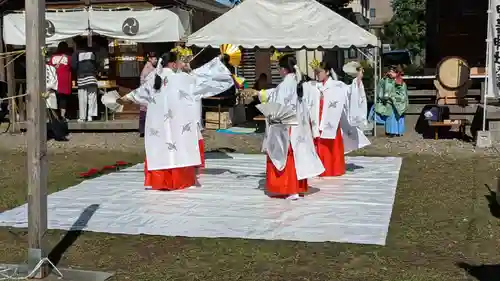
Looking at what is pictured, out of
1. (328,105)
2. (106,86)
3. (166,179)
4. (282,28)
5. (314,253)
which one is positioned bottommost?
(314,253)

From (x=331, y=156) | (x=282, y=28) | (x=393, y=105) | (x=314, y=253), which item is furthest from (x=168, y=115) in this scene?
(x=393, y=105)

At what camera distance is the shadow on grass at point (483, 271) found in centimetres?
432

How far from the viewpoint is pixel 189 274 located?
4484mm

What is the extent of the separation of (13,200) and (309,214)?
308 centimetres

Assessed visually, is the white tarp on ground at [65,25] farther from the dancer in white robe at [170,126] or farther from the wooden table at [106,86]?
the dancer in white robe at [170,126]

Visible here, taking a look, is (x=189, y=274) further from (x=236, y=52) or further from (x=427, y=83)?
(x=427, y=83)

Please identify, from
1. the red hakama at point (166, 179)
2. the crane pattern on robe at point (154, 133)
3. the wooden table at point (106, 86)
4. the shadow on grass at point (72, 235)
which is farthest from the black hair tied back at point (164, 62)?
the wooden table at point (106, 86)

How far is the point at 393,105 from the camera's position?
12.3 m

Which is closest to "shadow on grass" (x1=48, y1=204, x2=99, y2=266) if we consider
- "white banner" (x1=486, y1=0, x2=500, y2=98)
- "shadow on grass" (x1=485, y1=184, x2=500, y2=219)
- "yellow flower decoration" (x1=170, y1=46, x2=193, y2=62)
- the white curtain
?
"yellow flower decoration" (x1=170, y1=46, x2=193, y2=62)

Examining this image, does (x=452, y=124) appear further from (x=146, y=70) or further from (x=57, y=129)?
(x=57, y=129)

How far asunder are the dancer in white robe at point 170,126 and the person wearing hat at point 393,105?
5.86 meters

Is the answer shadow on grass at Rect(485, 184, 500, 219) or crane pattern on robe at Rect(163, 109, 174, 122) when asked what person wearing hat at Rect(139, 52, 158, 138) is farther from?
shadow on grass at Rect(485, 184, 500, 219)

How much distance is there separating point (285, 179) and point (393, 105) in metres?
6.20

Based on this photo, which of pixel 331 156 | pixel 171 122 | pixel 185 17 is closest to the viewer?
pixel 171 122
